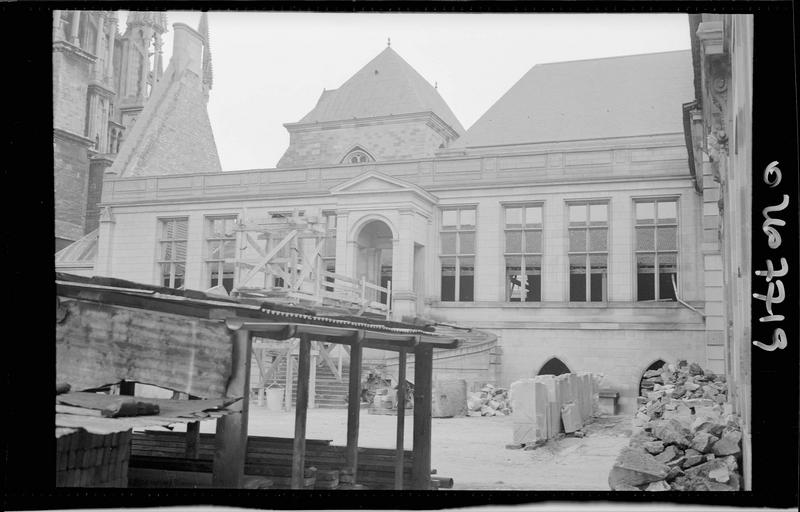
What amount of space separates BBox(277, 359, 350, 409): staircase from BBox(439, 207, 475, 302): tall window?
168 centimetres

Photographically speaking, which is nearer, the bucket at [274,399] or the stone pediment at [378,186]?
the bucket at [274,399]

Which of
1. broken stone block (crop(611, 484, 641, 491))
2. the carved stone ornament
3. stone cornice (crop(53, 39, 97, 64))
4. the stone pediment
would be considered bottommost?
broken stone block (crop(611, 484, 641, 491))

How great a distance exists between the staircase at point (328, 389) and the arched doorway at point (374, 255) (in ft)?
3.61

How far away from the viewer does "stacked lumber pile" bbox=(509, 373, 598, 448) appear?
33.2 ft

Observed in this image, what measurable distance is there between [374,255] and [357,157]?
128 centimetres

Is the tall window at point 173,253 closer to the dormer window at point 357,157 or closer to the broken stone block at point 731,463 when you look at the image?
the dormer window at point 357,157

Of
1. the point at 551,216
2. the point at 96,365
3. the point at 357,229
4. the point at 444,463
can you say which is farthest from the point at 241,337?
the point at 551,216

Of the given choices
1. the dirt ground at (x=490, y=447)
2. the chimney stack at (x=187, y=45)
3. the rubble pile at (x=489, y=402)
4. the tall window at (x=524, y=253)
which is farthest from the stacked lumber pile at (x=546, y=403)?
the chimney stack at (x=187, y=45)

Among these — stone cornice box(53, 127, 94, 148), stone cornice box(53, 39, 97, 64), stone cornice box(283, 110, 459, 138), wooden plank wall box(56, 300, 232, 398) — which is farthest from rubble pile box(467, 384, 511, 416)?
stone cornice box(53, 39, 97, 64)

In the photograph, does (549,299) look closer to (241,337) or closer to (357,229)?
(357,229)

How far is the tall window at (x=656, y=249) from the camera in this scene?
1029 centimetres

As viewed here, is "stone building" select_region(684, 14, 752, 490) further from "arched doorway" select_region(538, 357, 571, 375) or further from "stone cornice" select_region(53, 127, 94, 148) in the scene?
"stone cornice" select_region(53, 127, 94, 148)

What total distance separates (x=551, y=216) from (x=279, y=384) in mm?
3948

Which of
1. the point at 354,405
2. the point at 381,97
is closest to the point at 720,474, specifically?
the point at 354,405
